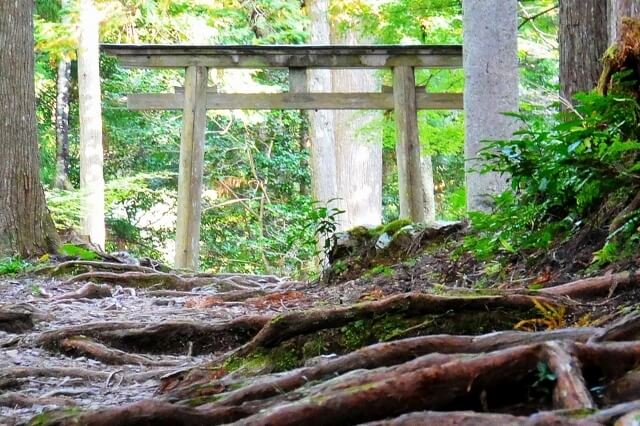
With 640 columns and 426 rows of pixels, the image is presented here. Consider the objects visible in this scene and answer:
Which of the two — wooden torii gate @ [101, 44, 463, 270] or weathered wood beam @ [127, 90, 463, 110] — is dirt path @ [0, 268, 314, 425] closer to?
wooden torii gate @ [101, 44, 463, 270]

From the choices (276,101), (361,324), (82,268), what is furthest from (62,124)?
(361,324)

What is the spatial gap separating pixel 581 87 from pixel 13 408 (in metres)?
5.78

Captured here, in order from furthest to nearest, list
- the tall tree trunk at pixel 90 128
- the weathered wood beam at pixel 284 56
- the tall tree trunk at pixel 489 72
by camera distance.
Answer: the tall tree trunk at pixel 90 128
the weathered wood beam at pixel 284 56
the tall tree trunk at pixel 489 72

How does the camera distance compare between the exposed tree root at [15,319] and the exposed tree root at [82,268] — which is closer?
the exposed tree root at [15,319]

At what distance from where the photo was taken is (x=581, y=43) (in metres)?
7.47

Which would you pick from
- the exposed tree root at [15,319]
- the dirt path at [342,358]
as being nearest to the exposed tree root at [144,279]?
the dirt path at [342,358]

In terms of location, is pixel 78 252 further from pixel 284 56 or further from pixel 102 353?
pixel 102 353

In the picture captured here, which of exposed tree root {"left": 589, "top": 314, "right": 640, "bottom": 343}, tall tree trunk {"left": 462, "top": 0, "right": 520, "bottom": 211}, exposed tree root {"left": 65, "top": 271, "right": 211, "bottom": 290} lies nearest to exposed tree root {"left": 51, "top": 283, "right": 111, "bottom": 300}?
exposed tree root {"left": 65, "top": 271, "right": 211, "bottom": 290}

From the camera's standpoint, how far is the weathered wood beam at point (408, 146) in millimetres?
11203

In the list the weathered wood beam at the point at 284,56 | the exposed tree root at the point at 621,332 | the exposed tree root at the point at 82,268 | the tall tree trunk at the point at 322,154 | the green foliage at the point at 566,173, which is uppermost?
the weathered wood beam at the point at 284,56

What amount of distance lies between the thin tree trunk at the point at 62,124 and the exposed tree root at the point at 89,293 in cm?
1575

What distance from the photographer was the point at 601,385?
235cm

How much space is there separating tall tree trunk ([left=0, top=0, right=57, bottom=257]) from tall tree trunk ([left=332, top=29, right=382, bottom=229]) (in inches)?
329

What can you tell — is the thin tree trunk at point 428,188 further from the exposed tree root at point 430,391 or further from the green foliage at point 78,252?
the exposed tree root at point 430,391
